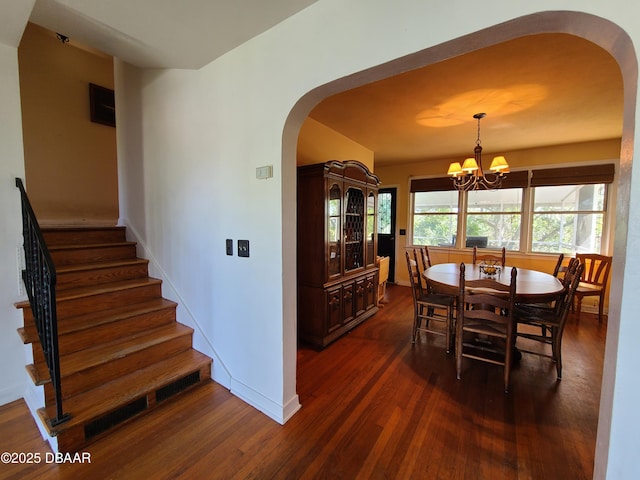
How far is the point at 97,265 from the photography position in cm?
259

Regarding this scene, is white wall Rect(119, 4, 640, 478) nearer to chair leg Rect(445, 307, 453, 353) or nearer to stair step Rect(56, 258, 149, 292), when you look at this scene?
stair step Rect(56, 258, 149, 292)

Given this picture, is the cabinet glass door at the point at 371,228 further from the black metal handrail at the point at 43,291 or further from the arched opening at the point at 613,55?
the black metal handrail at the point at 43,291

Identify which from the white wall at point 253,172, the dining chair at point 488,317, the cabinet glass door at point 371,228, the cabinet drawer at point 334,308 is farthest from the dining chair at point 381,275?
the white wall at point 253,172

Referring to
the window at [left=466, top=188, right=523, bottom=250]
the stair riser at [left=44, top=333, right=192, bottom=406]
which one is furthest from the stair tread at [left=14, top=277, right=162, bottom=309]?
the window at [left=466, top=188, right=523, bottom=250]

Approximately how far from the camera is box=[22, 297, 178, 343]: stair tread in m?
1.99

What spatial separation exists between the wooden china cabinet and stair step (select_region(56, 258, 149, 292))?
163 cm

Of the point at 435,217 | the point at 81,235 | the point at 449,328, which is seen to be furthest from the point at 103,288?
the point at 435,217

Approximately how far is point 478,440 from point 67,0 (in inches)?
135

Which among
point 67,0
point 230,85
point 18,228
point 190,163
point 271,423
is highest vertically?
point 67,0

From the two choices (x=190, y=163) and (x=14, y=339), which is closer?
(x=14, y=339)

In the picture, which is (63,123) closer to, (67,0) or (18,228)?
(18,228)

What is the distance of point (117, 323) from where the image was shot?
223 cm

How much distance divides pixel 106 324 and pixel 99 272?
63cm

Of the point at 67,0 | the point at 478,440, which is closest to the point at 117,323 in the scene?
the point at 67,0
